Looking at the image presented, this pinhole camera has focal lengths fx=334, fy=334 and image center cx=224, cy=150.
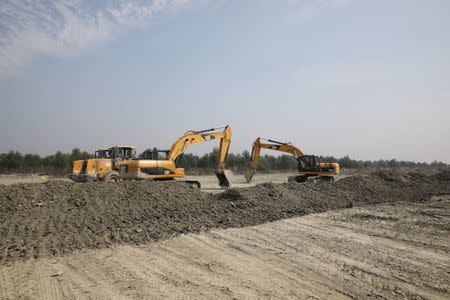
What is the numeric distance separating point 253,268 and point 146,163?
30.1ft

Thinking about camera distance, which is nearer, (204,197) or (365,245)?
(365,245)

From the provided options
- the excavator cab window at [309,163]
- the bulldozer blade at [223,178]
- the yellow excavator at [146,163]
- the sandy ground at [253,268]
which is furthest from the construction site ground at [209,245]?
the excavator cab window at [309,163]

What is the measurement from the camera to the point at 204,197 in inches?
453

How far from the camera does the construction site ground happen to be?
14.8ft

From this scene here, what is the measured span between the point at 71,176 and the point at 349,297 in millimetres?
17256

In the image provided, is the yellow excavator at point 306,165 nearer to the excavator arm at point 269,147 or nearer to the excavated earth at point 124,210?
the excavator arm at point 269,147

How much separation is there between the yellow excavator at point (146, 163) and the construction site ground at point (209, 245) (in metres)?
2.21

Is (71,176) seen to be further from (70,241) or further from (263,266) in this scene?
(263,266)

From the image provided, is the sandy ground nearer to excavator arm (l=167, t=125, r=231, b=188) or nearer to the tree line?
excavator arm (l=167, t=125, r=231, b=188)

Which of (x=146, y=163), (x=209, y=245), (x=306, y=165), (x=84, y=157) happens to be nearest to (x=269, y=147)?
(x=306, y=165)

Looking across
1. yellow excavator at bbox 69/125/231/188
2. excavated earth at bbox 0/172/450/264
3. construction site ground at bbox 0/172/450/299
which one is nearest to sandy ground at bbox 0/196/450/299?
construction site ground at bbox 0/172/450/299

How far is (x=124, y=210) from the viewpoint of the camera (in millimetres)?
9047

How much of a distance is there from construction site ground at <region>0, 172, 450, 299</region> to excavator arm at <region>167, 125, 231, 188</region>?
11.2ft

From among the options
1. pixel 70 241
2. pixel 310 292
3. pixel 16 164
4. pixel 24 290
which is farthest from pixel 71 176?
pixel 16 164
